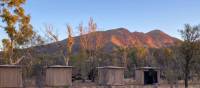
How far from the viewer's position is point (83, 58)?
191 feet

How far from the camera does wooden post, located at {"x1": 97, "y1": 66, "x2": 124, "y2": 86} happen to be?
2920 cm

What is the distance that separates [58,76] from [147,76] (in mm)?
9051

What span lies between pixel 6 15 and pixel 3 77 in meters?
13.7

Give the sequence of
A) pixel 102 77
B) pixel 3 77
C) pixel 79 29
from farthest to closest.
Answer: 1. pixel 79 29
2. pixel 102 77
3. pixel 3 77

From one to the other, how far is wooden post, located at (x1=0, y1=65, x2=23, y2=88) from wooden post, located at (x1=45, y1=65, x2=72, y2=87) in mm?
2444

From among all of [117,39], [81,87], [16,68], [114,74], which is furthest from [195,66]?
[117,39]

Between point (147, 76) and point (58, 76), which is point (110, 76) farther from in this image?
point (58, 76)

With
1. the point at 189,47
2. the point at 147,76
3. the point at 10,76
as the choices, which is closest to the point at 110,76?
Answer: the point at 147,76

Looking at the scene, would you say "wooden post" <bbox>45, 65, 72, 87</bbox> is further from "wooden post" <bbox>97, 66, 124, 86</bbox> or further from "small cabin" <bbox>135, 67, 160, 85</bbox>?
"small cabin" <bbox>135, 67, 160, 85</bbox>

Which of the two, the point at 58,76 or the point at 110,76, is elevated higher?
the point at 58,76

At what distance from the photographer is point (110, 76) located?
96.5 feet

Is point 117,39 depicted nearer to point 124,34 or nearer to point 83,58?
point 124,34

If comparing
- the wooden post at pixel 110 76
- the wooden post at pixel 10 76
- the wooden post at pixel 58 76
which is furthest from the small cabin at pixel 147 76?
the wooden post at pixel 10 76

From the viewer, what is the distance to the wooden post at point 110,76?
29.2m
